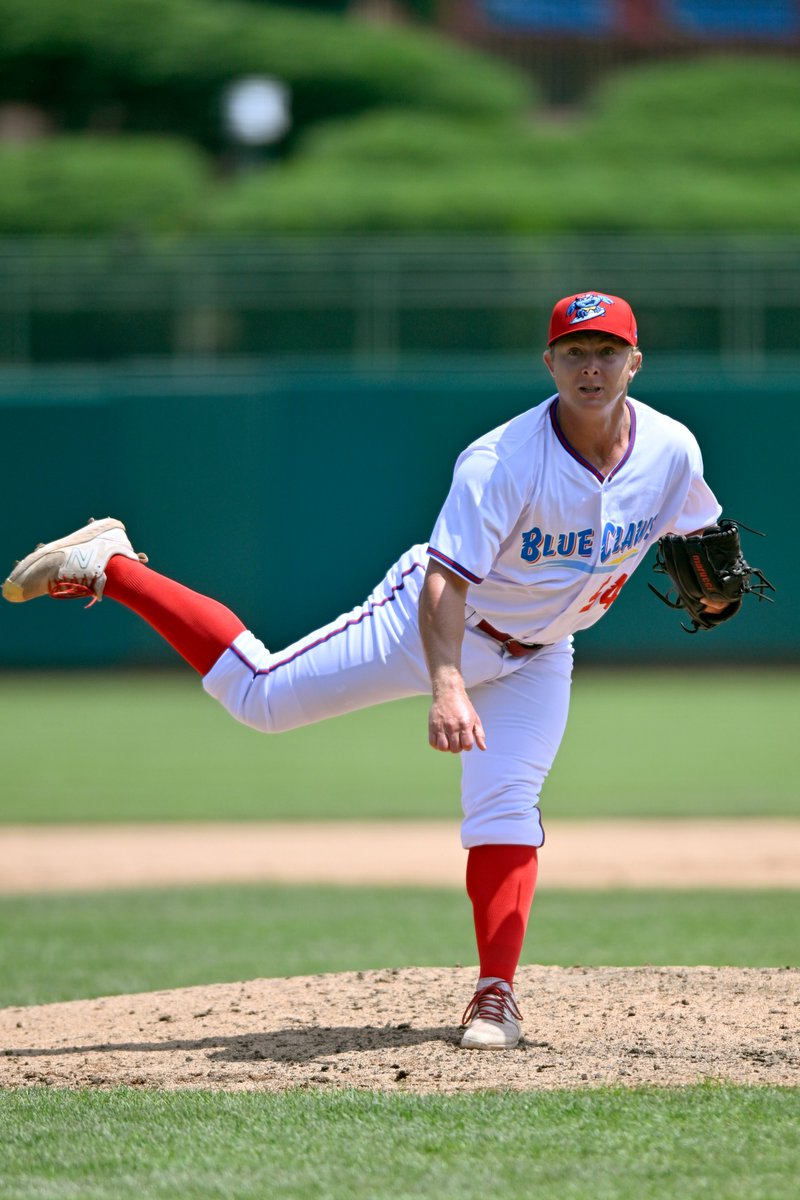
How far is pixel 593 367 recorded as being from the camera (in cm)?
344

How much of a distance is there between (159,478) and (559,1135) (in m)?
12.1

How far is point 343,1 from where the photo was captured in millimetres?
28688

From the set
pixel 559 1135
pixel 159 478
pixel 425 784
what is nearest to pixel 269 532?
pixel 159 478

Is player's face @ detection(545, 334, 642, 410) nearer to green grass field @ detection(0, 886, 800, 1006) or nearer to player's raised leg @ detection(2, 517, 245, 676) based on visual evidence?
player's raised leg @ detection(2, 517, 245, 676)

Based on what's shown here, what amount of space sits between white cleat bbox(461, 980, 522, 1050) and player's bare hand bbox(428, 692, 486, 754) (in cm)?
67

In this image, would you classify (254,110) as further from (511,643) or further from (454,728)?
(454,728)

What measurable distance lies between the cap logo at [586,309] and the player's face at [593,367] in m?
0.04

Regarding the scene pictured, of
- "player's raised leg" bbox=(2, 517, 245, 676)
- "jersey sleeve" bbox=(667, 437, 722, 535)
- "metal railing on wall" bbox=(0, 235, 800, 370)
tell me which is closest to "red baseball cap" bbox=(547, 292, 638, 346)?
"jersey sleeve" bbox=(667, 437, 722, 535)

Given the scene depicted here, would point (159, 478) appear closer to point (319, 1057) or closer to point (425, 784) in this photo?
point (425, 784)

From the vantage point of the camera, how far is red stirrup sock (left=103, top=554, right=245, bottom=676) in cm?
385

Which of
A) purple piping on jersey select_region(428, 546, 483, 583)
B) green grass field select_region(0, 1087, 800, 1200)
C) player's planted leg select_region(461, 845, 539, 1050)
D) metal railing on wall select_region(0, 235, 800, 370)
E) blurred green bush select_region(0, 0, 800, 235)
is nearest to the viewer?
green grass field select_region(0, 1087, 800, 1200)

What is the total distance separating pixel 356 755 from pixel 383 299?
6.72 meters

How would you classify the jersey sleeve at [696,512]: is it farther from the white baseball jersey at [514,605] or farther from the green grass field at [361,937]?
the green grass field at [361,937]

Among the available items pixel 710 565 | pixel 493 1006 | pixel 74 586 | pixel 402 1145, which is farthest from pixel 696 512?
pixel 402 1145
